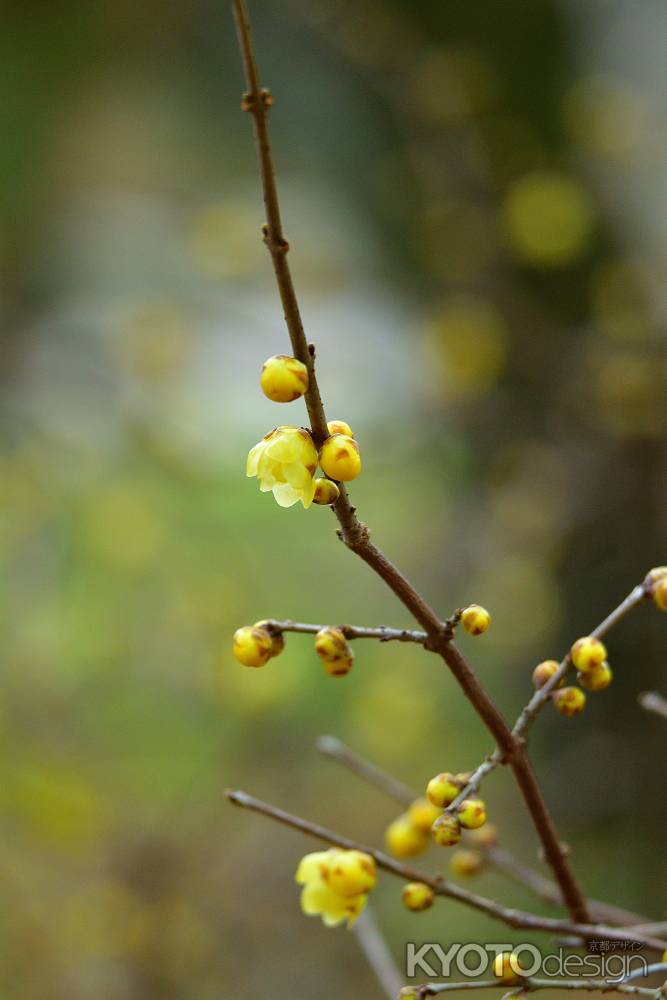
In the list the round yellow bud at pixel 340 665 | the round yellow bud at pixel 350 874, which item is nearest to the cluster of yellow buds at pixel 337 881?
the round yellow bud at pixel 350 874

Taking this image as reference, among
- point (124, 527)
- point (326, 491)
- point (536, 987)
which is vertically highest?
point (124, 527)

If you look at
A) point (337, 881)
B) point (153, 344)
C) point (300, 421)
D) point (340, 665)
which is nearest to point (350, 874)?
point (337, 881)

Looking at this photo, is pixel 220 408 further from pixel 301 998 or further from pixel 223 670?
pixel 301 998

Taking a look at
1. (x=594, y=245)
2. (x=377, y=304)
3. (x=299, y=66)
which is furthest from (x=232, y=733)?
(x=299, y=66)

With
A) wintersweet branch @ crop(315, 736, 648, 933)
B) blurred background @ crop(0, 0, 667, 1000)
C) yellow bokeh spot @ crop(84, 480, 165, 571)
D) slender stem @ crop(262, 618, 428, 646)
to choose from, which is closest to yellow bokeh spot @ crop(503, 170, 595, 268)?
blurred background @ crop(0, 0, 667, 1000)

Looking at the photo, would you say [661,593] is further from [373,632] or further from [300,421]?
[300,421]

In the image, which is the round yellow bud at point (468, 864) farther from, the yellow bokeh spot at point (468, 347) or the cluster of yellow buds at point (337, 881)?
the yellow bokeh spot at point (468, 347)
